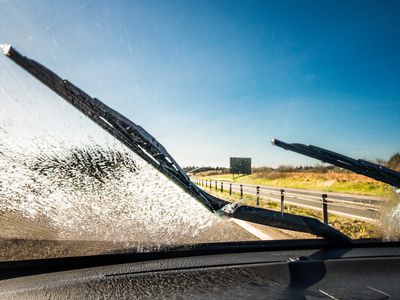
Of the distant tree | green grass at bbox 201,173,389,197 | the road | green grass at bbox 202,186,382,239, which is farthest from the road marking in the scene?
green grass at bbox 201,173,389,197

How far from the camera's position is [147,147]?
2732mm

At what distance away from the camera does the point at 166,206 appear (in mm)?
3719

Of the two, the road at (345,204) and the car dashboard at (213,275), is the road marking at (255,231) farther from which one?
the car dashboard at (213,275)

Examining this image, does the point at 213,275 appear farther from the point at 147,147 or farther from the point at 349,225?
the point at 349,225

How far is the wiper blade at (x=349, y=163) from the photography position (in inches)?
127

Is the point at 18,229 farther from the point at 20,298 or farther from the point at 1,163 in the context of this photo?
the point at 20,298

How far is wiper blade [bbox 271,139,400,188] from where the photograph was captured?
3230 millimetres

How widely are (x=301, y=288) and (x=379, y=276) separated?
2.26 ft

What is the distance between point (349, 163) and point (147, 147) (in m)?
1.88

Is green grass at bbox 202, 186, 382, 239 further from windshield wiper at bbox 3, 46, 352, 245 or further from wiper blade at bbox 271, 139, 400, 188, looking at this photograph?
wiper blade at bbox 271, 139, 400, 188

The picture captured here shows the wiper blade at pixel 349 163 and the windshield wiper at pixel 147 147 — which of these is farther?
the wiper blade at pixel 349 163

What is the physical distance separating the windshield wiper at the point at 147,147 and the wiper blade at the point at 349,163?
598 mm

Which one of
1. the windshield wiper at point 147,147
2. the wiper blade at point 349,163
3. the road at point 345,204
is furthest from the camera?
the road at point 345,204

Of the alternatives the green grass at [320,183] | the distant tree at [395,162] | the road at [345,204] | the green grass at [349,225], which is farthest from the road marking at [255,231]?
the green grass at [320,183]
